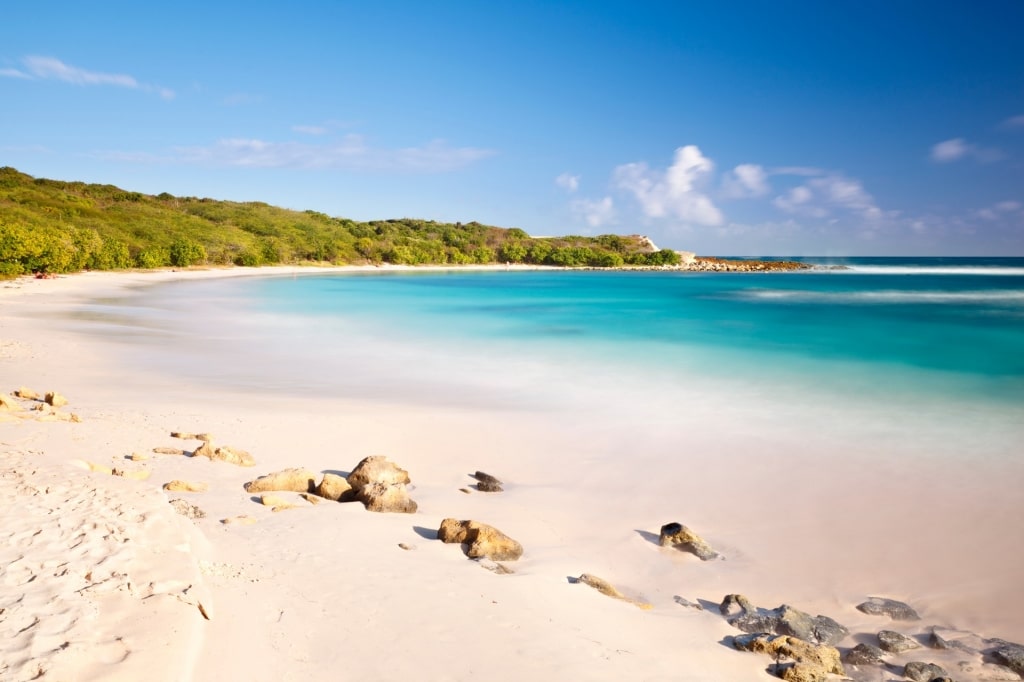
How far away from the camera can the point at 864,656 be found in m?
4.32

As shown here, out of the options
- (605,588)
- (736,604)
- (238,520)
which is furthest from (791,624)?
(238,520)

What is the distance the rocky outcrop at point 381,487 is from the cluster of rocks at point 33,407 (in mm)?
4027

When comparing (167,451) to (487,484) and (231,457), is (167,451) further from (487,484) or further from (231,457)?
(487,484)

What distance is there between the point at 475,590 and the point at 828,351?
18.9 metres

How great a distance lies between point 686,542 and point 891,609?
163cm

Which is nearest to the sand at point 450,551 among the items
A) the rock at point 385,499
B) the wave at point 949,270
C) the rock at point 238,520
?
the rock at point 238,520

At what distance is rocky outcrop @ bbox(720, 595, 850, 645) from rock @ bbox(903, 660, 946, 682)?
47 centimetres

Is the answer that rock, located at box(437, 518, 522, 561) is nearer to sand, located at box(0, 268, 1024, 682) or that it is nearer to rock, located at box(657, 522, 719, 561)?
sand, located at box(0, 268, 1024, 682)

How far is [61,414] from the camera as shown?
8.04 metres

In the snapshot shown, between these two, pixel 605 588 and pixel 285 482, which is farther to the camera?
pixel 285 482

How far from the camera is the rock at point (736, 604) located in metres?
4.84

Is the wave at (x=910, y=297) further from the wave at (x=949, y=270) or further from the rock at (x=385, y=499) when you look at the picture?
the wave at (x=949, y=270)

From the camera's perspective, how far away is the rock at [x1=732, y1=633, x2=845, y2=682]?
4.02 metres

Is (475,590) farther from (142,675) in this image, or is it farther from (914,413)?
(914,413)
